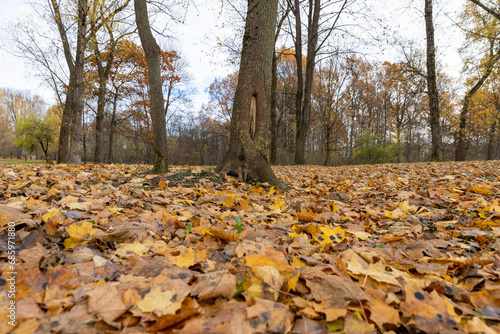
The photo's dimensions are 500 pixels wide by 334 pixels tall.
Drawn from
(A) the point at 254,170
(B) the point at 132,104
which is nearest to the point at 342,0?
(A) the point at 254,170

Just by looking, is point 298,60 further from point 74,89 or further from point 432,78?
point 74,89

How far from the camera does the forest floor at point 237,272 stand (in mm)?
797

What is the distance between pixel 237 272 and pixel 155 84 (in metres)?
4.45

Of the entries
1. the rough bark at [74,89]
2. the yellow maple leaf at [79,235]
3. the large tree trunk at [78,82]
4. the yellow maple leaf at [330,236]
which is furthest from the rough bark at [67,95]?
the yellow maple leaf at [330,236]

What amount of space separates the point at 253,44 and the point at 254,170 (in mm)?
2095

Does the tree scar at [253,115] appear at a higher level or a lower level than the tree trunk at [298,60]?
lower

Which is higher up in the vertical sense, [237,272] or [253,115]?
[253,115]

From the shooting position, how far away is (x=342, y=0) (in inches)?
395

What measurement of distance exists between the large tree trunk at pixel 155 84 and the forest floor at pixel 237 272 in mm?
2405

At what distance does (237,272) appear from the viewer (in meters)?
1.12

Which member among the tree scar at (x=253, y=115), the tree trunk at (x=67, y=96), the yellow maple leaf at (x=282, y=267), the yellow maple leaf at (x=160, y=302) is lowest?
the yellow maple leaf at (x=160, y=302)

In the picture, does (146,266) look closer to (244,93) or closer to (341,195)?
(341,195)

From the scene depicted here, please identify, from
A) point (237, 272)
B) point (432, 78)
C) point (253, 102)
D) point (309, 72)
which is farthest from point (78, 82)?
point (432, 78)

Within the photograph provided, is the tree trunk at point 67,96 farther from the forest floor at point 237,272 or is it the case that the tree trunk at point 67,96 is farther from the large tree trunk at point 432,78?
the large tree trunk at point 432,78
